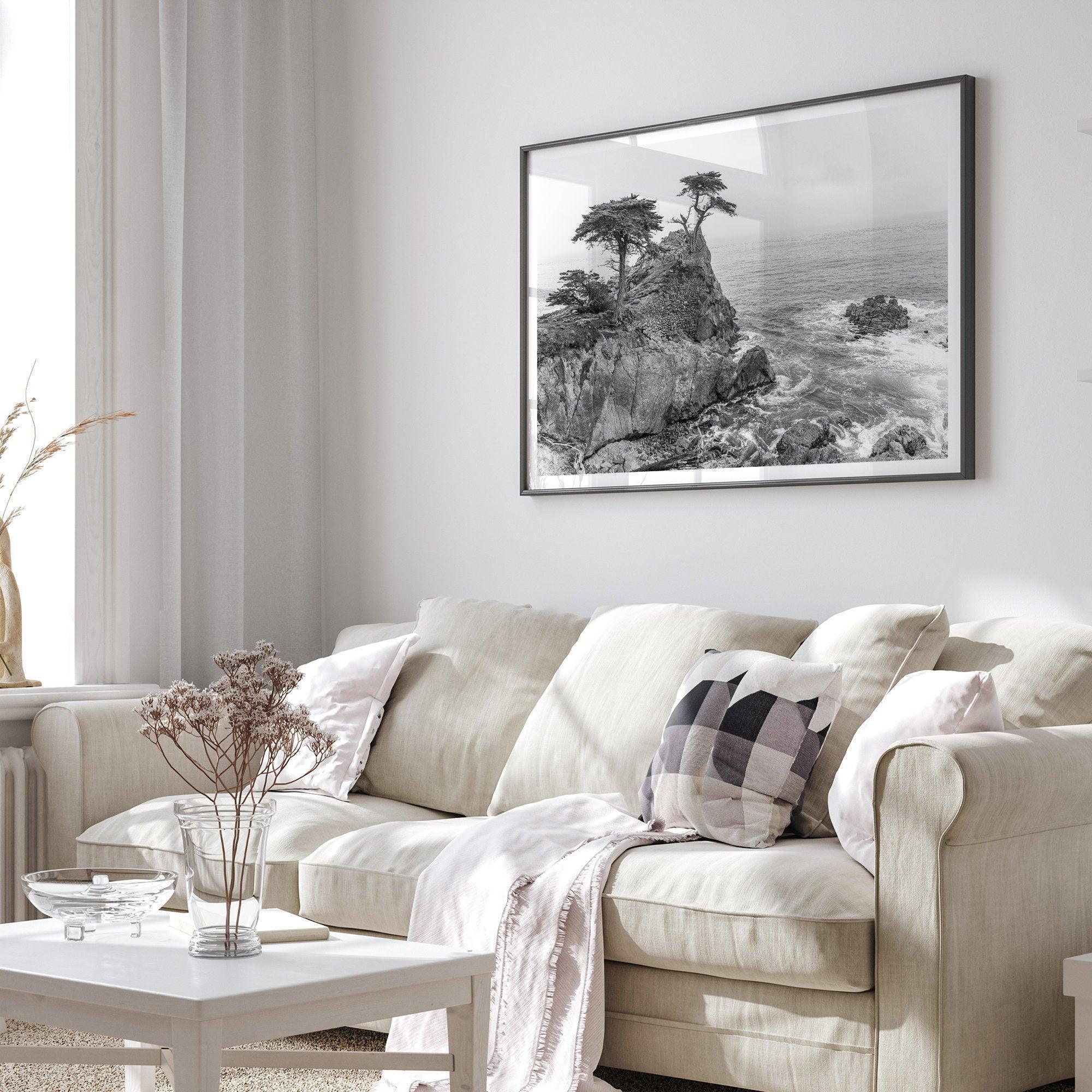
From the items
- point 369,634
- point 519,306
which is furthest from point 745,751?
point 519,306

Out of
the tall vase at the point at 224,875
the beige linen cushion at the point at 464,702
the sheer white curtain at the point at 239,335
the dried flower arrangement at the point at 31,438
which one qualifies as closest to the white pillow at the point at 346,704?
the beige linen cushion at the point at 464,702

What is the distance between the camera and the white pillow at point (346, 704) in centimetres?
365

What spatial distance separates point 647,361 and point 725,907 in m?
1.79

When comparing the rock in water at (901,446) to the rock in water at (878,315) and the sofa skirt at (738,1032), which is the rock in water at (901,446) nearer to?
the rock in water at (878,315)

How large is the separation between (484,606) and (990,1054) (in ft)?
5.87

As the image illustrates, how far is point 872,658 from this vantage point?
3.08 m

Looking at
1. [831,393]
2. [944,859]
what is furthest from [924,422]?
[944,859]

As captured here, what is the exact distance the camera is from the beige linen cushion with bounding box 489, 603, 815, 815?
332 centimetres

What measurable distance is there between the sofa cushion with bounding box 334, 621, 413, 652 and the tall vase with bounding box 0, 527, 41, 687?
2.57 ft

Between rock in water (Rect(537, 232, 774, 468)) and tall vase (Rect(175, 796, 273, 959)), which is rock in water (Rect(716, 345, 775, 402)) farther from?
tall vase (Rect(175, 796, 273, 959))

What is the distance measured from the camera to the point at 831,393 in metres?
3.70

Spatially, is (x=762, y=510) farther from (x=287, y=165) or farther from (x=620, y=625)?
(x=287, y=165)

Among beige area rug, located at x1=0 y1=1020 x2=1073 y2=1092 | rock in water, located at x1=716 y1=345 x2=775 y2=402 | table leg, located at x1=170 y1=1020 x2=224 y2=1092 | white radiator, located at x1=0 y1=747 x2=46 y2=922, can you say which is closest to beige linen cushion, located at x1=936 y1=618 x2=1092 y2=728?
beige area rug, located at x1=0 y1=1020 x2=1073 y2=1092

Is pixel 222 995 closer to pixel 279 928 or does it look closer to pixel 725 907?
pixel 279 928
